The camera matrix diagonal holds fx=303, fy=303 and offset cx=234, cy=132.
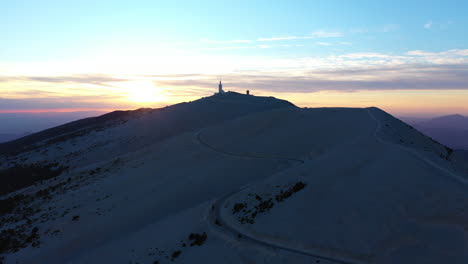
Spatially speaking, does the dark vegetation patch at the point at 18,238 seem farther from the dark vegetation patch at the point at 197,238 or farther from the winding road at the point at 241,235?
the winding road at the point at 241,235

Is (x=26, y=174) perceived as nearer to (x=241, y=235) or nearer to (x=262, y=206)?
(x=262, y=206)

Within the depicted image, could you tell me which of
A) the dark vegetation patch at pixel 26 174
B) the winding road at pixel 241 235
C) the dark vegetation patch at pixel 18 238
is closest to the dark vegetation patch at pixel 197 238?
the winding road at pixel 241 235

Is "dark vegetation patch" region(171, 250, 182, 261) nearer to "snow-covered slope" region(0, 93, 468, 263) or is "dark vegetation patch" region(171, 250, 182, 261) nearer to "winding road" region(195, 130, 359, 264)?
"snow-covered slope" region(0, 93, 468, 263)

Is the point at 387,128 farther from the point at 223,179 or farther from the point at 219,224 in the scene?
the point at 219,224

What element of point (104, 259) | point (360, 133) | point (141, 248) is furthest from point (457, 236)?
point (360, 133)

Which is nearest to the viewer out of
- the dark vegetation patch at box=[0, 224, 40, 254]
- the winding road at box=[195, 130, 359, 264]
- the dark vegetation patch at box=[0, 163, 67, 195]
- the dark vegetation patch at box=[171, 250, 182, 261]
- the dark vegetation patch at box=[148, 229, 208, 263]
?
the winding road at box=[195, 130, 359, 264]

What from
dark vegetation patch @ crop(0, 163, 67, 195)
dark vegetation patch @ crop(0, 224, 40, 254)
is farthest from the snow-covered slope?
dark vegetation patch @ crop(0, 163, 67, 195)
